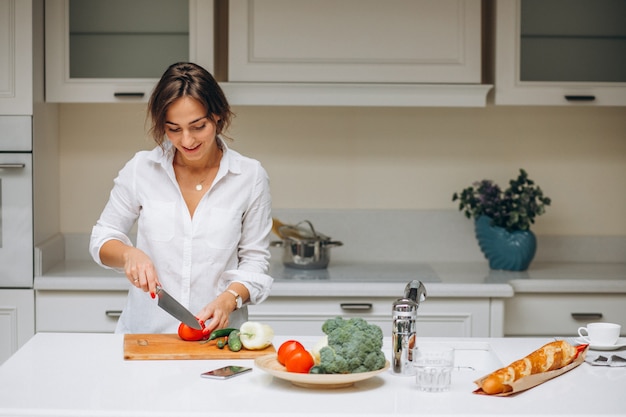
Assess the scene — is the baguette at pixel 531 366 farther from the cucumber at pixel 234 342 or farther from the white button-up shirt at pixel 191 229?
the white button-up shirt at pixel 191 229

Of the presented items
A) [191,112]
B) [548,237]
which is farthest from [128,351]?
[548,237]

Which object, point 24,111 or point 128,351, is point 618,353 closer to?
point 128,351

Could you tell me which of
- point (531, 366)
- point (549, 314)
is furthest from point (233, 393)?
point (549, 314)

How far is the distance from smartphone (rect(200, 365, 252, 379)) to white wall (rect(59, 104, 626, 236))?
6.41ft

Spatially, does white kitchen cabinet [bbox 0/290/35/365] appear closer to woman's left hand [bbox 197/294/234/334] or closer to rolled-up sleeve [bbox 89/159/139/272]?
rolled-up sleeve [bbox 89/159/139/272]

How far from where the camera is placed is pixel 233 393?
1.85m

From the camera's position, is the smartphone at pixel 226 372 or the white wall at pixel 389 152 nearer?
the smartphone at pixel 226 372

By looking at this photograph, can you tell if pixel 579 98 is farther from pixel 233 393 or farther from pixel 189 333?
pixel 233 393

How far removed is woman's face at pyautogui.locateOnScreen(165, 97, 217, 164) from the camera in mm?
2336

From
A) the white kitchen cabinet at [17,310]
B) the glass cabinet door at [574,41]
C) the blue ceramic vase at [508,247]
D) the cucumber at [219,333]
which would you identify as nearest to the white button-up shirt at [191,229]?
the cucumber at [219,333]

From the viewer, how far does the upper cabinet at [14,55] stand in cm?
335

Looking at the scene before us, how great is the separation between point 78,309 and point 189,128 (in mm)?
1305

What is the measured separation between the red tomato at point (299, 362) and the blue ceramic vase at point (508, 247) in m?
1.91

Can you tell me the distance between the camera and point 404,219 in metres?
3.93
